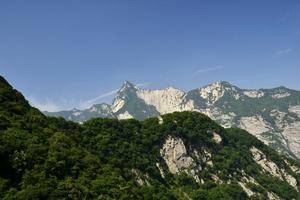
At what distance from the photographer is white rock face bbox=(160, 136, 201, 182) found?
17700 centimetres

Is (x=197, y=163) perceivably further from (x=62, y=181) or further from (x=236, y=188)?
(x=62, y=181)

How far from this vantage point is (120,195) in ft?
330

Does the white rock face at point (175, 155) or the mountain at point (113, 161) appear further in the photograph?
the white rock face at point (175, 155)

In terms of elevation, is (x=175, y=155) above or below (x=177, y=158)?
above

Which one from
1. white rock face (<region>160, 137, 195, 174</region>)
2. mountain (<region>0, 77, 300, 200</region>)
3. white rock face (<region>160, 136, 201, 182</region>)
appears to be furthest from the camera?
white rock face (<region>160, 136, 201, 182</region>)

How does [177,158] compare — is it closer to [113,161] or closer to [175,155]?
[175,155]

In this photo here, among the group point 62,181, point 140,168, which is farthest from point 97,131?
point 62,181

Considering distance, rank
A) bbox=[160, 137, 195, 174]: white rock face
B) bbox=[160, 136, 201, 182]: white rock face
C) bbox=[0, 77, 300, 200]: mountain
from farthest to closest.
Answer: bbox=[160, 136, 201, 182]: white rock face → bbox=[160, 137, 195, 174]: white rock face → bbox=[0, 77, 300, 200]: mountain

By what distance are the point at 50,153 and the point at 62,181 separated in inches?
330

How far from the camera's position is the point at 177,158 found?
180 metres

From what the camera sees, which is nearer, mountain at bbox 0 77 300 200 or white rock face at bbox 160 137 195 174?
mountain at bbox 0 77 300 200

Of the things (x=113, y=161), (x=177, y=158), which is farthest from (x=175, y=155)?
(x=113, y=161)

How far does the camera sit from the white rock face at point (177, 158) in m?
177

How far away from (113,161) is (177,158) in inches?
1596
